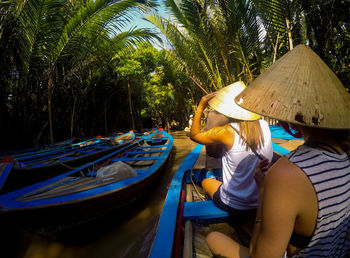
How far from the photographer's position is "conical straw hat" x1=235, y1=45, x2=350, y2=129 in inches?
25.6

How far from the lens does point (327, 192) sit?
62 centimetres

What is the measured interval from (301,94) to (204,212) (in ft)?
3.96

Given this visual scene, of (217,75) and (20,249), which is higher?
(217,75)

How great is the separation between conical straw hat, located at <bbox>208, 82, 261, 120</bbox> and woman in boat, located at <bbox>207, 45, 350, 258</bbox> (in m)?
0.66

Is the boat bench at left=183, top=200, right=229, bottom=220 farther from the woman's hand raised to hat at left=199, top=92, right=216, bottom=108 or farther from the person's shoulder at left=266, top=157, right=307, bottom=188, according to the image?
the person's shoulder at left=266, top=157, right=307, bottom=188

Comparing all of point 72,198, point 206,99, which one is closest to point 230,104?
point 206,99

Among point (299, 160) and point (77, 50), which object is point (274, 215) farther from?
point (77, 50)

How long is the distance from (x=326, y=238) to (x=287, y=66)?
65 centimetres

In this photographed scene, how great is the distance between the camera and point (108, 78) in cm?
1039

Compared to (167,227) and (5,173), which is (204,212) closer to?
(167,227)

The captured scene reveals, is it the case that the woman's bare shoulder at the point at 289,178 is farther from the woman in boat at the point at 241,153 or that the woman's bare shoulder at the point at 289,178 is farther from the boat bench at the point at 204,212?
the boat bench at the point at 204,212

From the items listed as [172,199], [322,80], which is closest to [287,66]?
[322,80]

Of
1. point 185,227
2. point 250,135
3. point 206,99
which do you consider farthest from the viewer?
point 206,99

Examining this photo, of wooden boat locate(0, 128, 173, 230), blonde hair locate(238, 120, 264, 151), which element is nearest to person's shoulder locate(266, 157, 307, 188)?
blonde hair locate(238, 120, 264, 151)
